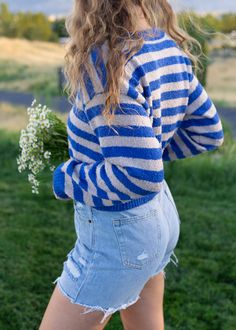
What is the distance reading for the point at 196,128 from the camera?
1.75m

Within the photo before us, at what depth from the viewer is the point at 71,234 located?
3.98m

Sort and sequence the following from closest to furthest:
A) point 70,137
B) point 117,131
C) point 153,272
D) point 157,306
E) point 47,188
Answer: point 117,131
point 70,137
point 153,272
point 157,306
point 47,188

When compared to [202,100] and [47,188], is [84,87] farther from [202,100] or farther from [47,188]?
[47,188]

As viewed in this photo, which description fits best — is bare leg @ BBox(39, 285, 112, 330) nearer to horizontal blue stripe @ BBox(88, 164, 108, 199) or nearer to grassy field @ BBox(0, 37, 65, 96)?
horizontal blue stripe @ BBox(88, 164, 108, 199)

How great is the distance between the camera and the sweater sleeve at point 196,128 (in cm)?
167

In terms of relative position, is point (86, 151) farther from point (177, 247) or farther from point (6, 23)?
point (6, 23)

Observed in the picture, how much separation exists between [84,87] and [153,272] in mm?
633

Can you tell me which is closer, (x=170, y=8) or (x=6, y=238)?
(x=170, y=8)

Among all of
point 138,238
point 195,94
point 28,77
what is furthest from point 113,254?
point 28,77

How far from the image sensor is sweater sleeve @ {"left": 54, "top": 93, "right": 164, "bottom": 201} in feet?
4.43

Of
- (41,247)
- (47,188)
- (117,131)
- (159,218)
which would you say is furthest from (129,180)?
(47,188)

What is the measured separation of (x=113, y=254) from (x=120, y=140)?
37 cm

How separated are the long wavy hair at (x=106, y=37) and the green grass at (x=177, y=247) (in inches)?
75.7

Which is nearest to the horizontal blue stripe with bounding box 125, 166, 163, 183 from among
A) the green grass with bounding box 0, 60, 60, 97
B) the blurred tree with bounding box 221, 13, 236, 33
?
the blurred tree with bounding box 221, 13, 236, 33
